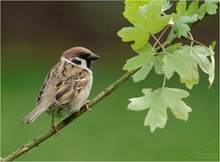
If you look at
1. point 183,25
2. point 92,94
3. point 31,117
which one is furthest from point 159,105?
point 92,94

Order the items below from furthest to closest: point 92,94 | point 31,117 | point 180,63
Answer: point 92,94 → point 31,117 → point 180,63

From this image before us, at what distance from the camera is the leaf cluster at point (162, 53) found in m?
1.59

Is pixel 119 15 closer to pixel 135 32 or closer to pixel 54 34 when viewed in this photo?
pixel 54 34

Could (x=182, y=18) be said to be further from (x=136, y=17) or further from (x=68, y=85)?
(x=68, y=85)

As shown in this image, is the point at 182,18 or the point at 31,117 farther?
the point at 31,117

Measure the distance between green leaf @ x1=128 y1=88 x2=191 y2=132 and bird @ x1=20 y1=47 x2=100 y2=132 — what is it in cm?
110

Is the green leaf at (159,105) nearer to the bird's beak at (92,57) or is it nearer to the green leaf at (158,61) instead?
the green leaf at (158,61)

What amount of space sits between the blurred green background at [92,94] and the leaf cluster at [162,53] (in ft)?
4.74

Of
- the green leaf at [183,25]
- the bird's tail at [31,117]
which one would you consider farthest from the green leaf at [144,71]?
the bird's tail at [31,117]

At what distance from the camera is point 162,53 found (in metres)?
1.62

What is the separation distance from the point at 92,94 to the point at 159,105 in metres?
4.28

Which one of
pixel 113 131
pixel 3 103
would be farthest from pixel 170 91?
pixel 3 103

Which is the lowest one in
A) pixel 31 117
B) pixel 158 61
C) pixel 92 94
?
pixel 158 61

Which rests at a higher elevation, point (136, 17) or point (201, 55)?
point (136, 17)
